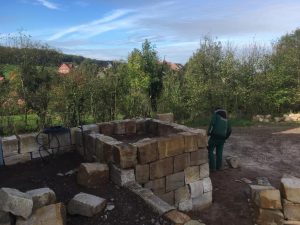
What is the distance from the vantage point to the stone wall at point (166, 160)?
5.64 m

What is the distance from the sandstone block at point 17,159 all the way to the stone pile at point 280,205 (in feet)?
14.8

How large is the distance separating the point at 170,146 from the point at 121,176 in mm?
1116

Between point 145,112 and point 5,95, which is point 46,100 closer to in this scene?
point 5,95

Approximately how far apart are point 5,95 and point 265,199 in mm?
7705

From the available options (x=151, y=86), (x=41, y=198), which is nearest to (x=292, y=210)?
(x=41, y=198)

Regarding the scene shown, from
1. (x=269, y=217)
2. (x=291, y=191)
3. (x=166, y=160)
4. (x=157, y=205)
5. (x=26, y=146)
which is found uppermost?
(x=26, y=146)

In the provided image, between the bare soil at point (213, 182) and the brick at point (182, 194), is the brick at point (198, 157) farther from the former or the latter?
the bare soil at point (213, 182)

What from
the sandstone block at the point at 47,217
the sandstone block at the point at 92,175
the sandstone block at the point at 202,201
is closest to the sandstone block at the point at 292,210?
the sandstone block at the point at 202,201

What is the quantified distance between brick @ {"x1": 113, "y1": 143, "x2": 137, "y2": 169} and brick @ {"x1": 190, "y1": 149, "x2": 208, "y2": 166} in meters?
1.40

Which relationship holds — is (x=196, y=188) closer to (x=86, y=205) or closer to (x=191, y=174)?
(x=191, y=174)

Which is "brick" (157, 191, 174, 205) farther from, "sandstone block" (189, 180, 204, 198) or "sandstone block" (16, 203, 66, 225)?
"sandstone block" (16, 203, 66, 225)

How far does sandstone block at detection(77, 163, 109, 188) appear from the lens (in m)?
5.45

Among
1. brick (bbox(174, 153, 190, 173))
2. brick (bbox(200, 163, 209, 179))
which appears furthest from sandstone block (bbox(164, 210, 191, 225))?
brick (bbox(200, 163, 209, 179))

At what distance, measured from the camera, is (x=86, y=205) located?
461cm
